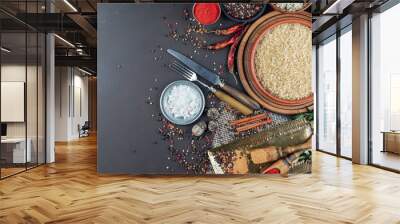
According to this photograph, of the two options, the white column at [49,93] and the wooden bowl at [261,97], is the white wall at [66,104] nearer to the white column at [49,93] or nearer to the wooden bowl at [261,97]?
the white column at [49,93]

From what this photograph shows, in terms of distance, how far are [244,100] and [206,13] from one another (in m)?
1.57

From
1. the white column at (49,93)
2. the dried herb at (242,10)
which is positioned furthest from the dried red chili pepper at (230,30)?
the white column at (49,93)

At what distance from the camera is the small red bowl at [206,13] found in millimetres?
6184

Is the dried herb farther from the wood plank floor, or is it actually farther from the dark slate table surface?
the wood plank floor

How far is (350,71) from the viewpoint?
336 inches

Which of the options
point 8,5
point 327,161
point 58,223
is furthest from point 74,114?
point 58,223

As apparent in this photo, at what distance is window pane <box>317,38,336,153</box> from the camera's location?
9664 millimetres

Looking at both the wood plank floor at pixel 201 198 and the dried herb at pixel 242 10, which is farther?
the dried herb at pixel 242 10

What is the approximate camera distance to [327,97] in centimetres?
1019

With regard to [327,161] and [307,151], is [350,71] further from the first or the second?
[307,151]

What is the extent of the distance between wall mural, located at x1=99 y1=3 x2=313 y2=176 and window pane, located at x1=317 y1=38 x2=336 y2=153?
3883 millimetres

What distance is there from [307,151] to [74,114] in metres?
12.4

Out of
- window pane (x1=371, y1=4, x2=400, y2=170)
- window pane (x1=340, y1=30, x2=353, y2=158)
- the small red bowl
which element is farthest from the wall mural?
window pane (x1=340, y1=30, x2=353, y2=158)

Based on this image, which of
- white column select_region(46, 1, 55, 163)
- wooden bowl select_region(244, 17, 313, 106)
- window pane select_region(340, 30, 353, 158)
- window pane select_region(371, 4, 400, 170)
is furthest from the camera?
window pane select_region(340, 30, 353, 158)
